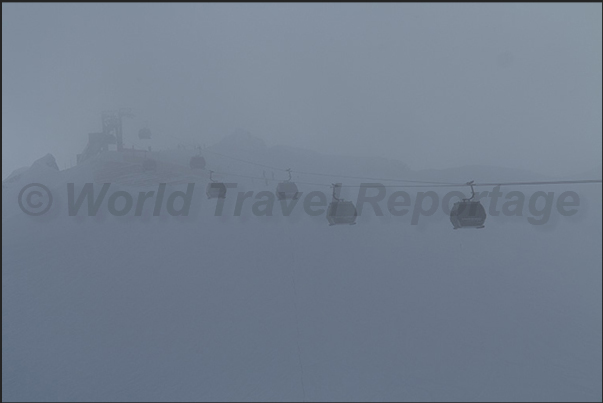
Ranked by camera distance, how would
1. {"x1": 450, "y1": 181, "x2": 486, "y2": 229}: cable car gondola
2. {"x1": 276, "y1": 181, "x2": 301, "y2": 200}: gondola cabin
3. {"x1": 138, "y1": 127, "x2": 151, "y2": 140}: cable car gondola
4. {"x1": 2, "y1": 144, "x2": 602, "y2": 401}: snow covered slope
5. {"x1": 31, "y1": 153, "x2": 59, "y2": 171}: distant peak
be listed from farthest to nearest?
{"x1": 138, "y1": 127, "x2": 151, "y2": 140}: cable car gondola < {"x1": 31, "y1": 153, "x2": 59, "y2": 171}: distant peak < {"x1": 2, "y1": 144, "x2": 602, "y2": 401}: snow covered slope < {"x1": 276, "y1": 181, "x2": 301, "y2": 200}: gondola cabin < {"x1": 450, "y1": 181, "x2": 486, "y2": 229}: cable car gondola

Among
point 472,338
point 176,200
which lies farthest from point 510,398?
point 176,200

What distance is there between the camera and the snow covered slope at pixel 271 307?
15.4 meters

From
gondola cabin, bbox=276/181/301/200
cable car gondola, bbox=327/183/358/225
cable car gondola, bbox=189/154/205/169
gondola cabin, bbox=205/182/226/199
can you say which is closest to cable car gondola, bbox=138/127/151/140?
cable car gondola, bbox=189/154/205/169

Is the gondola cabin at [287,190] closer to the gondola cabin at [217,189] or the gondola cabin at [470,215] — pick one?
the gondola cabin at [217,189]

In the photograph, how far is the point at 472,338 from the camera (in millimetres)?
20188

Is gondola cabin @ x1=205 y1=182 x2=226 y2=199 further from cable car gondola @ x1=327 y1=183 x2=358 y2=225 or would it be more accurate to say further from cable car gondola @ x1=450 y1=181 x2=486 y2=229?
cable car gondola @ x1=450 y1=181 x2=486 y2=229

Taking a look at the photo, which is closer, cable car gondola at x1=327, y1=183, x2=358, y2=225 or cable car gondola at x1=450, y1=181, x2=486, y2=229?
cable car gondola at x1=450, y1=181, x2=486, y2=229

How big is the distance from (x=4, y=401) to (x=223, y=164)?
21.1 metres

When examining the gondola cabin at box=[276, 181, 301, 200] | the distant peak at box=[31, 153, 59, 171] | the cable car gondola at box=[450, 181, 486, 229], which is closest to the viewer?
the cable car gondola at box=[450, 181, 486, 229]

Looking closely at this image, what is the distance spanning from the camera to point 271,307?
778 inches

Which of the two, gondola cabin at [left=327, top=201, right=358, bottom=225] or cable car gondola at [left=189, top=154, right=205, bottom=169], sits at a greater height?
cable car gondola at [left=189, top=154, right=205, bottom=169]

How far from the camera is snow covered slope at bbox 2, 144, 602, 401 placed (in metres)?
15.4

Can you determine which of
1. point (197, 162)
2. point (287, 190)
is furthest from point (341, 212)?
point (197, 162)

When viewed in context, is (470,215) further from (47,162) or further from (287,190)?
Result: (47,162)
